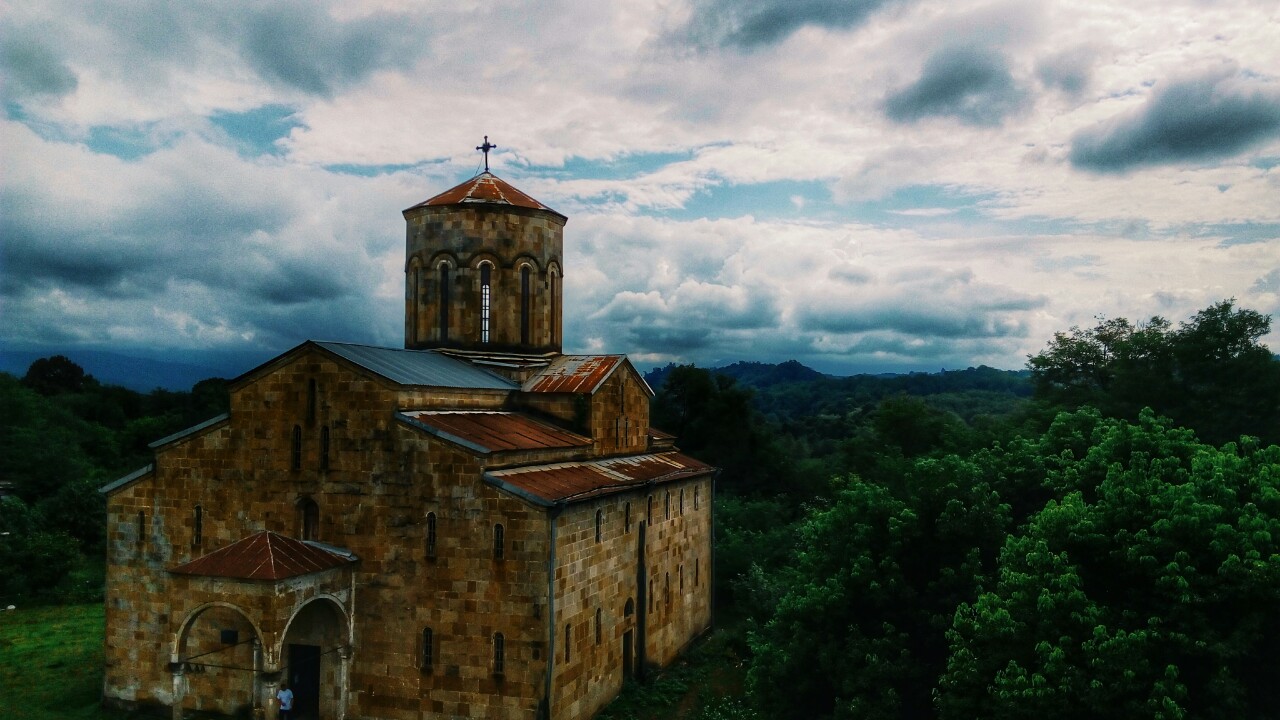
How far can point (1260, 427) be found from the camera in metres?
25.6

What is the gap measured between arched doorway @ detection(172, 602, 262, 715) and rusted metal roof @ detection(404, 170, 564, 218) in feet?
41.0

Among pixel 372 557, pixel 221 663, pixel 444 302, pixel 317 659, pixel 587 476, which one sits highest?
pixel 444 302

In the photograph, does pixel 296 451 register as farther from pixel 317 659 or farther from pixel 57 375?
pixel 57 375

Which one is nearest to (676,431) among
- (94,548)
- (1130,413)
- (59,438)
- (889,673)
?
(1130,413)

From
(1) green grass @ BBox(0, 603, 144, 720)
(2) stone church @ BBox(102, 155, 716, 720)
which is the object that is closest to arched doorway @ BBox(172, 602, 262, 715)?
(2) stone church @ BBox(102, 155, 716, 720)

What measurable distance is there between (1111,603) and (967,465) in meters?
3.84

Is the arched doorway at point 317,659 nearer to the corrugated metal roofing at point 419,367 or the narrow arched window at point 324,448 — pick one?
the narrow arched window at point 324,448

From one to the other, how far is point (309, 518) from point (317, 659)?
2.95 meters

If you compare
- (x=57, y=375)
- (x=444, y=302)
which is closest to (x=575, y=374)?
(x=444, y=302)

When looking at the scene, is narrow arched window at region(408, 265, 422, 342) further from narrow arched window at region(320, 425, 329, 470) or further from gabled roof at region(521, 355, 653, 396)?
narrow arched window at region(320, 425, 329, 470)

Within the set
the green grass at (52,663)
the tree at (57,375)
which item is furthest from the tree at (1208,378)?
the tree at (57,375)

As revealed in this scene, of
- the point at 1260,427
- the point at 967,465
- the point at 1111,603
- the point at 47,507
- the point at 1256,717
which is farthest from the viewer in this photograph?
the point at 47,507

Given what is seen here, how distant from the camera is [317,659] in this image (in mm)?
18172

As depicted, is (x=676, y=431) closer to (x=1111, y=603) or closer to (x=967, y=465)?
(x=967, y=465)
